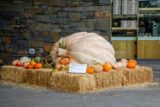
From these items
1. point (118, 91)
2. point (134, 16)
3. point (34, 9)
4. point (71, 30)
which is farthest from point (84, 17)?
point (118, 91)

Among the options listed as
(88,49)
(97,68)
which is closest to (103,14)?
(88,49)

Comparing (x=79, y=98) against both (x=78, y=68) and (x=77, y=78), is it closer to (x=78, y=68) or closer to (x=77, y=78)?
(x=77, y=78)

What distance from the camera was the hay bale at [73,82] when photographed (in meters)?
9.89

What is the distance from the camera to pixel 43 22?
47.7 ft

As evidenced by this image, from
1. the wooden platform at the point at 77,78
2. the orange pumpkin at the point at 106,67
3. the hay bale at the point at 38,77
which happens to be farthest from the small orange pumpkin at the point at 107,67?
the hay bale at the point at 38,77

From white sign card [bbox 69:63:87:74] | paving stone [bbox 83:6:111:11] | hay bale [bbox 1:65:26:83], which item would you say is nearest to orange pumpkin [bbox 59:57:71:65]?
white sign card [bbox 69:63:87:74]

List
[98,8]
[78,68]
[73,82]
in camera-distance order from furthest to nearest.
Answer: [98,8], [78,68], [73,82]

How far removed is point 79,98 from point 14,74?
234 centimetres

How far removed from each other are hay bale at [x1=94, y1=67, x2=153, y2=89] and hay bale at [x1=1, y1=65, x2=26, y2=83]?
70.2 inches

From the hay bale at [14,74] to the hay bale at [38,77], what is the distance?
0.51 feet

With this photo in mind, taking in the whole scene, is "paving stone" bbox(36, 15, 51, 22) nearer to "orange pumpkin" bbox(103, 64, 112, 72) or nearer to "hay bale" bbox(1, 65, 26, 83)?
"hay bale" bbox(1, 65, 26, 83)

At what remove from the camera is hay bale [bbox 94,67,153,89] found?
10320 millimetres

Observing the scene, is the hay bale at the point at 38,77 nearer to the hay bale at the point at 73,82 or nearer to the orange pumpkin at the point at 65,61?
the hay bale at the point at 73,82

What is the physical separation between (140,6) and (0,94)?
293 inches
